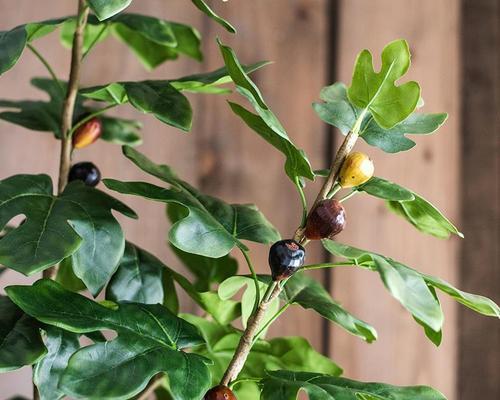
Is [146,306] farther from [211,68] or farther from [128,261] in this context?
[211,68]

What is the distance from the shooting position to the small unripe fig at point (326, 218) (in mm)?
758

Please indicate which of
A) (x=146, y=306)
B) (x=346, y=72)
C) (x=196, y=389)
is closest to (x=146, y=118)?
(x=346, y=72)

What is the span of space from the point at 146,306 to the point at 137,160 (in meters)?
0.15

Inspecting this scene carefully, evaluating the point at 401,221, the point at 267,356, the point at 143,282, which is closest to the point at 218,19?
the point at 143,282

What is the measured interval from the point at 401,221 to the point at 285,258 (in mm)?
1044

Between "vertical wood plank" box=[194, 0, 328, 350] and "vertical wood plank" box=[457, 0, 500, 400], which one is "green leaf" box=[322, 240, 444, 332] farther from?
"vertical wood plank" box=[457, 0, 500, 400]

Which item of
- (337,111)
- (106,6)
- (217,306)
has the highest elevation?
(106,6)

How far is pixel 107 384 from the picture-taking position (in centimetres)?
68

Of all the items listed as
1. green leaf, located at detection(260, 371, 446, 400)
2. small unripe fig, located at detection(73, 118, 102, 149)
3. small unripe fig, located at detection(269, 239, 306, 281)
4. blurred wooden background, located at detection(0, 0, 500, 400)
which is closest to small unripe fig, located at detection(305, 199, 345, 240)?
small unripe fig, located at detection(269, 239, 306, 281)

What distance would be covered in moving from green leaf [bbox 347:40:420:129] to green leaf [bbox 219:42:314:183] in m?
0.08

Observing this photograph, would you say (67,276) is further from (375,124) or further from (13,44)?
(375,124)

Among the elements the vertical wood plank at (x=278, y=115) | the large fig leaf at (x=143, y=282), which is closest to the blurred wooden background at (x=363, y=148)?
the vertical wood plank at (x=278, y=115)

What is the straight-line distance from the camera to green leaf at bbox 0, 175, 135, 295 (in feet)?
2.42

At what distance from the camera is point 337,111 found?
33.5 inches
